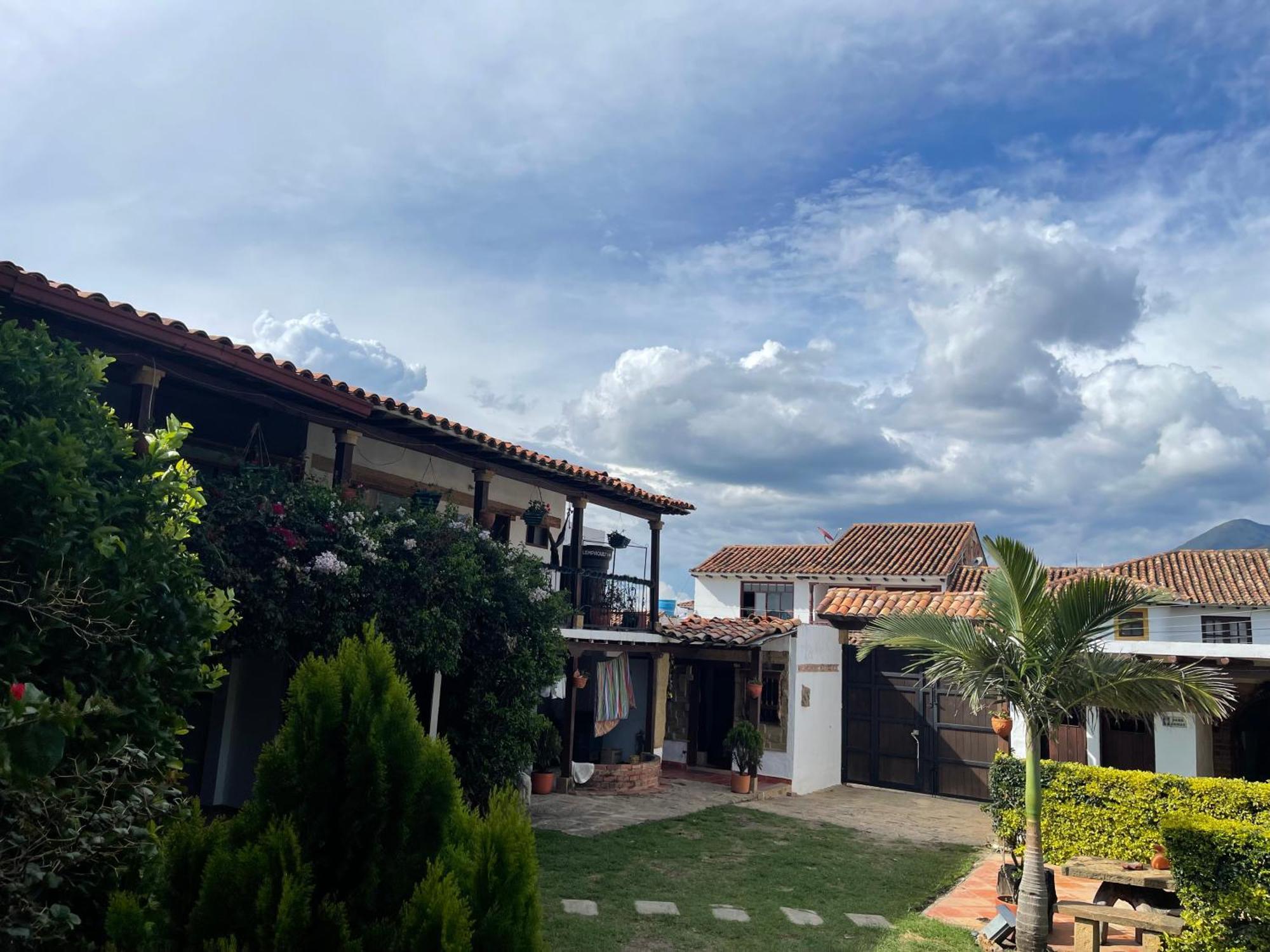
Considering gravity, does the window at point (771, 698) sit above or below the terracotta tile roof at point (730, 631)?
below

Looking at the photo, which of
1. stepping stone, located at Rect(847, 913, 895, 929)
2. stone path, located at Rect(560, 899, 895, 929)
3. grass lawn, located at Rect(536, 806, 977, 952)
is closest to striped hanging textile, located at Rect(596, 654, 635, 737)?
grass lawn, located at Rect(536, 806, 977, 952)

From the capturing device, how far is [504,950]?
A: 3.08m

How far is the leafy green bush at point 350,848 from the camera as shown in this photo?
10.0 ft

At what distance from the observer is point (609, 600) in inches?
590

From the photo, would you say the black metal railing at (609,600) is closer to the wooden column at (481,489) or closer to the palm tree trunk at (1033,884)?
the wooden column at (481,489)

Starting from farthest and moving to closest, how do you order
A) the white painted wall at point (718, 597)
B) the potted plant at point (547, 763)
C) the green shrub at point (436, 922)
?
the white painted wall at point (718, 597)
the potted plant at point (547, 763)
the green shrub at point (436, 922)

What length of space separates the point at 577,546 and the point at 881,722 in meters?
8.36

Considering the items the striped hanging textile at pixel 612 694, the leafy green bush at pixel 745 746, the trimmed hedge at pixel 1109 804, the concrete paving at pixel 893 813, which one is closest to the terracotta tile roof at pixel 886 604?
the leafy green bush at pixel 745 746

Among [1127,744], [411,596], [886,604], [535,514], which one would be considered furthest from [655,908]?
[1127,744]

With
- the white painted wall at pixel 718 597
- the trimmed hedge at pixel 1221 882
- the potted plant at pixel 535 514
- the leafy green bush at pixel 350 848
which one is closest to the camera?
the leafy green bush at pixel 350 848

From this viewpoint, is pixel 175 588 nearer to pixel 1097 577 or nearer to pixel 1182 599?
pixel 1097 577

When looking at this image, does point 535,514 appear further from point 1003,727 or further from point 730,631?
point 1003,727

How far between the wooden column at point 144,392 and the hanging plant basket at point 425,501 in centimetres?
272

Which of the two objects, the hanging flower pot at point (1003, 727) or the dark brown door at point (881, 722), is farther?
the dark brown door at point (881, 722)
